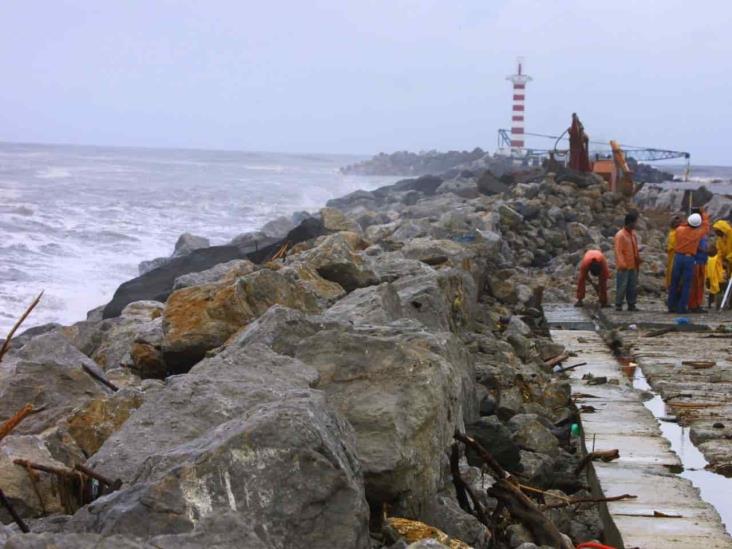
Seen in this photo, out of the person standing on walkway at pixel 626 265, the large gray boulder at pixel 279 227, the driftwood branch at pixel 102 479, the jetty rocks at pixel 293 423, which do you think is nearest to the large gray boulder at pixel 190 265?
the jetty rocks at pixel 293 423

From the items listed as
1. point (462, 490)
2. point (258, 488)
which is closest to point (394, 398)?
point (462, 490)

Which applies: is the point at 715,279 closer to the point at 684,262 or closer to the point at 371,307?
the point at 684,262

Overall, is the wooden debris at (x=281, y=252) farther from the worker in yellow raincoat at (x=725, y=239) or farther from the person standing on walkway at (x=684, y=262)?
the worker in yellow raincoat at (x=725, y=239)

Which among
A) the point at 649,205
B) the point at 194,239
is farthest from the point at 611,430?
the point at 649,205

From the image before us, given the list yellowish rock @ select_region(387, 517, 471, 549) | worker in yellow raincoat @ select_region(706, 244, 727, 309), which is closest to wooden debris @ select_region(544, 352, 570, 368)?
worker in yellow raincoat @ select_region(706, 244, 727, 309)

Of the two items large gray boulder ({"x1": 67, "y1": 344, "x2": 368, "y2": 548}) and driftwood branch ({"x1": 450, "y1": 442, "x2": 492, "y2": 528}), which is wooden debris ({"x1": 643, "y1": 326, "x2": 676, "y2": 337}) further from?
large gray boulder ({"x1": 67, "y1": 344, "x2": 368, "y2": 548})

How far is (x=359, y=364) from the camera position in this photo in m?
4.29

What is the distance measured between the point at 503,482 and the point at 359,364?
764 millimetres

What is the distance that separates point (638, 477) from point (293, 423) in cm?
341

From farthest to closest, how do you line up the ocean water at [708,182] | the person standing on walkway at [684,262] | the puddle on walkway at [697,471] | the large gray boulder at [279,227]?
1. the ocean water at [708,182]
2. the large gray boulder at [279,227]
3. the person standing on walkway at [684,262]
4. the puddle on walkway at [697,471]

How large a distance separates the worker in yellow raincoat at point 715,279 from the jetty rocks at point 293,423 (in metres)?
5.27

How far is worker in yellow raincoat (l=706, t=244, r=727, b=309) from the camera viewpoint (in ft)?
44.9

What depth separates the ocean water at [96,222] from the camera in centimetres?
1642

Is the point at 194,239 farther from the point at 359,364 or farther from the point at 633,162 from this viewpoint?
the point at 633,162
